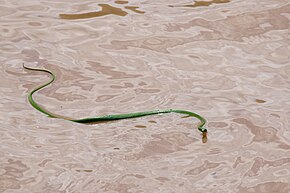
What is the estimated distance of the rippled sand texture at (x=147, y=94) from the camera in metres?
3.62

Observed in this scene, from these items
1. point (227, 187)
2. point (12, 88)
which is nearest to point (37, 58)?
point (12, 88)

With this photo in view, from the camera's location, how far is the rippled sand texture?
362cm

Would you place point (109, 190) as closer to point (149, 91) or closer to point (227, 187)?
point (227, 187)

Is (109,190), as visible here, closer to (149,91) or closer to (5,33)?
(149,91)

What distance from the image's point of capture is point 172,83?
14.9ft

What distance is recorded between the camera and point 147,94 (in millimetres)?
4414

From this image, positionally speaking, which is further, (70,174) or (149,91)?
(149,91)

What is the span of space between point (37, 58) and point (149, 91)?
0.90 metres

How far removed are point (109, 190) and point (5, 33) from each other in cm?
215

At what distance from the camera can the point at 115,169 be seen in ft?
12.0

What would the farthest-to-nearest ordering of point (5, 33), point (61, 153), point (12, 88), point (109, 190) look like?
point (5, 33) → point (12, 88) → point (61, 153) → point (109, 190)

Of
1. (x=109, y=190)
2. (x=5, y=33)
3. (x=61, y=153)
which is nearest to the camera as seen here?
(x=109, y=190)

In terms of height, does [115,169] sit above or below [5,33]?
below

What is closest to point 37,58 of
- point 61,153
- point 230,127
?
point 61,153
